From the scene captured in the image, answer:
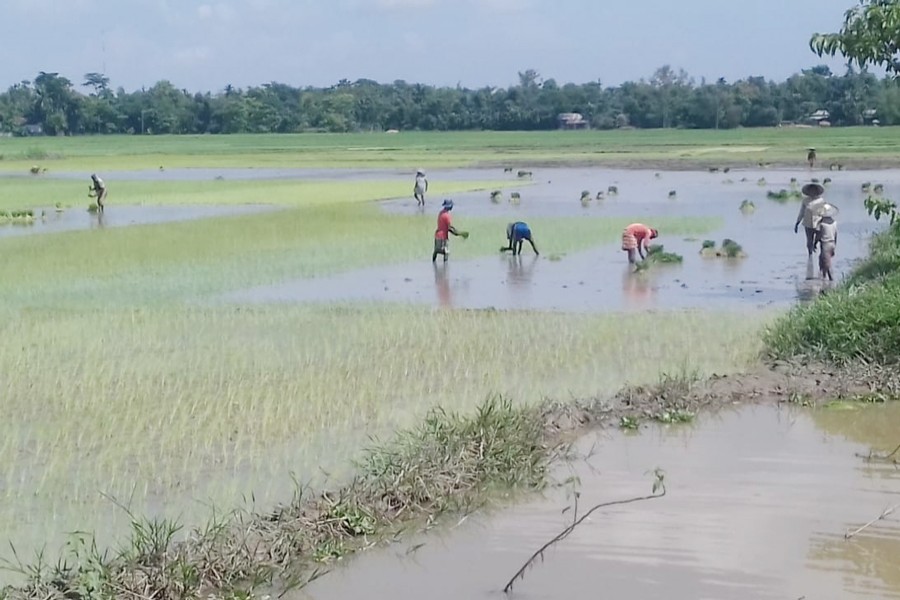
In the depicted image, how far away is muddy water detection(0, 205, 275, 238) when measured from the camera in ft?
68.6

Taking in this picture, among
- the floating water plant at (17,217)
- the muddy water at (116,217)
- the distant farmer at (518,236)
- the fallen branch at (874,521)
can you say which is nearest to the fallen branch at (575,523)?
the fallen branch at (874,521)

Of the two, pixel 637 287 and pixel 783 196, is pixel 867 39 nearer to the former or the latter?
pixel 637 287

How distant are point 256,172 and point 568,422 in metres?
35.8

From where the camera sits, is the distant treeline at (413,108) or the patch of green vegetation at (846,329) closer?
the patch of green vegetation at (846,329)

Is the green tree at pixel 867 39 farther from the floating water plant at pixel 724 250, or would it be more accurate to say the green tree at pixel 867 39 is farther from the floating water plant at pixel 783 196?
the floating water plant at pixel 783 196

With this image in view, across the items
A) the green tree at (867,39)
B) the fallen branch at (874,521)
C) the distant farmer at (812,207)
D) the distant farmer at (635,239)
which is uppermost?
the green tree at (867,39)

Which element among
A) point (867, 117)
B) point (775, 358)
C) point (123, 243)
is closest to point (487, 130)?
point (867, 117)

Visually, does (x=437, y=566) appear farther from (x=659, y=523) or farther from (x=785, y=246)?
(x=785, y=246)

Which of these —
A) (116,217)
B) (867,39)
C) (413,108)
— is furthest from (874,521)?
(413,108)

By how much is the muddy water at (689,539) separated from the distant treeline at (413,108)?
3190 inches

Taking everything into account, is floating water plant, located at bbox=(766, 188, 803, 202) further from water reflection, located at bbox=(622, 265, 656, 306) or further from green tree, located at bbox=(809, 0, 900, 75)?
green tree, located at bbox=(809, 0, 900, 75)

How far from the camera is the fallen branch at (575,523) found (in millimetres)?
4512

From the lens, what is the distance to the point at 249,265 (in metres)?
15.1

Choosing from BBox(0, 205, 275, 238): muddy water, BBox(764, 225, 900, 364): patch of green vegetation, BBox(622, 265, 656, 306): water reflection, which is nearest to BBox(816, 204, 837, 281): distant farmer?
BBox(622, 265, 656, 306): water reflection
